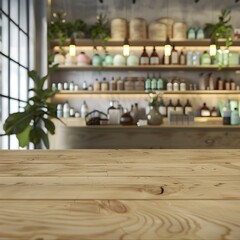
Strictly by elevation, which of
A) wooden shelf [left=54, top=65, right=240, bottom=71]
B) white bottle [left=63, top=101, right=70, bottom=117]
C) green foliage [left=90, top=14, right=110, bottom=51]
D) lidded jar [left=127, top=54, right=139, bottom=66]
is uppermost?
green foliage [left=90, top=14, right=110, bottom=51]

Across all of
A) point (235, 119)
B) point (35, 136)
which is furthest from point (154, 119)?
point (35, 136)

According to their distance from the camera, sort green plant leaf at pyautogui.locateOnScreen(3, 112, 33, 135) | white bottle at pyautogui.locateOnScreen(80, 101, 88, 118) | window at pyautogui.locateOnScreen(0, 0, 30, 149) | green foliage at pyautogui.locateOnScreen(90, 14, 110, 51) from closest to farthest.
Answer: green plant leaf at pyautogui.locateOnScreen(3, 112, 33, 135) → window at pyautogui.locateOnScreen(0, 0, 30, 149) → green foliage at pyautogui.locateOnScreen(90, 14, 110, 51) → white bottle at pyautogui.locateOnScreen(80, 101, 88, 118)

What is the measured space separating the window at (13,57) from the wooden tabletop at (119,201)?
3.34 meters

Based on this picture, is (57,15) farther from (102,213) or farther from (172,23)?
(102,213)

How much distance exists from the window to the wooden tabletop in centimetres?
334

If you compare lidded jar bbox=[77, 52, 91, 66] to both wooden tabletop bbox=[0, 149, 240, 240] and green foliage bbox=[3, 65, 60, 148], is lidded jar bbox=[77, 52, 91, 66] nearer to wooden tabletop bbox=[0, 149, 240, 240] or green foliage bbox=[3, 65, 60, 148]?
green foliage bbox=[3, 65, 60, 148]

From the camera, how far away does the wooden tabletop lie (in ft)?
1.59

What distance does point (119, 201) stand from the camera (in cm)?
64

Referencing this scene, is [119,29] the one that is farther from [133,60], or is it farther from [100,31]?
A: [133,60]

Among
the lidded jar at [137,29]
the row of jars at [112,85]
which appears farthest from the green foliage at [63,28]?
the lidded jar at [137,29]

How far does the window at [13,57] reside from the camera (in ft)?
14.2

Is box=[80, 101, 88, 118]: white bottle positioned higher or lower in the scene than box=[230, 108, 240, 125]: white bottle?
higher

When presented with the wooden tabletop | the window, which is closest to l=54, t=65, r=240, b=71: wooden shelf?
the window

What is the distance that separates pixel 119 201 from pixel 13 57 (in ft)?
14.6
